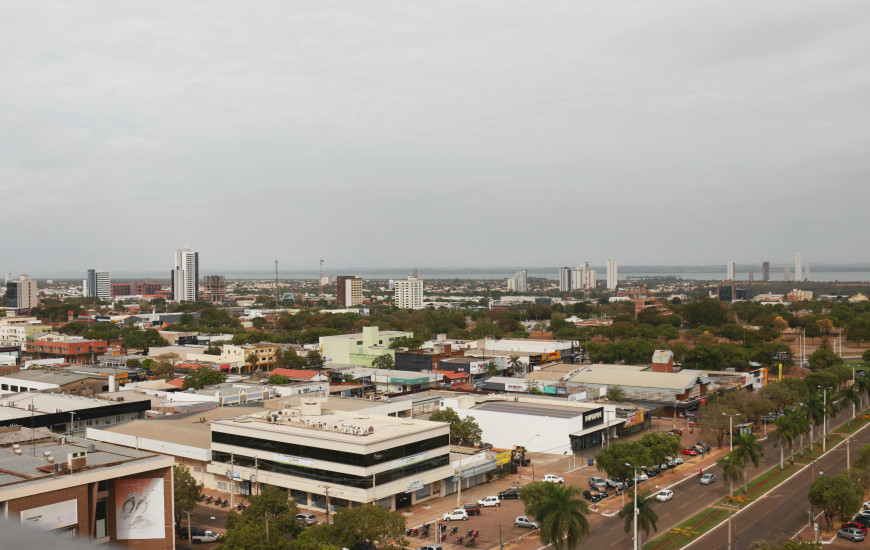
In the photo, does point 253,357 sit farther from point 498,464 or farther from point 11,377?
point 498,464

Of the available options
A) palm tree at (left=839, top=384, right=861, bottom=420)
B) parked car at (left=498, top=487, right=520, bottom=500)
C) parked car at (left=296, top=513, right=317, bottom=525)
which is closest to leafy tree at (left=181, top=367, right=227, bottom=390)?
parked car at (left=296, top=513, right=317, bottom=525)

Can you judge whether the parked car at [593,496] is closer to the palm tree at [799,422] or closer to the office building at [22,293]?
the palm tree at [799,422]

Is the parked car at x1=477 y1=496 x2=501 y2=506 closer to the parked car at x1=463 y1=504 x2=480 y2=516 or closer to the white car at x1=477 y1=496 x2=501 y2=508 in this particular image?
the white car at x1=477 y1=496 x2=501 y2=508

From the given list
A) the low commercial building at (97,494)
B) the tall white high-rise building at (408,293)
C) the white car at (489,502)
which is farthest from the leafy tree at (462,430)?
the tall white high-rise building at (408,293)

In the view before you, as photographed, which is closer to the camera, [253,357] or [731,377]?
[731,377]

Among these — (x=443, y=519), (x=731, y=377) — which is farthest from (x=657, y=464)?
(x=731, y=377)

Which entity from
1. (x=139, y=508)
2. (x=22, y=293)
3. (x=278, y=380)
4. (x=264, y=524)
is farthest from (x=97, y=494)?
(x=22, y=293)

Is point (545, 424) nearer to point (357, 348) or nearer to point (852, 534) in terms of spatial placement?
point (852, 534)
